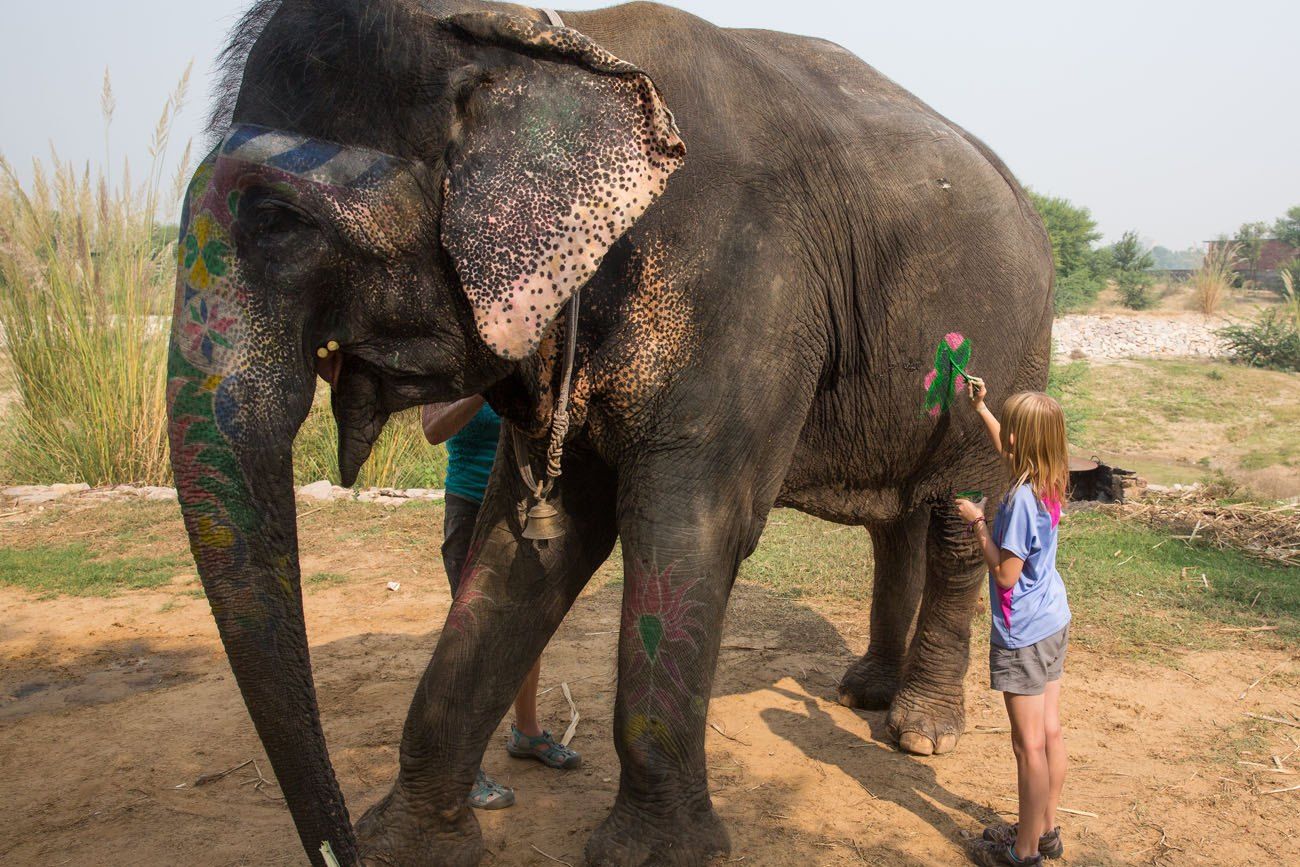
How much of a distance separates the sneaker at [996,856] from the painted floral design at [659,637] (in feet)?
3.86

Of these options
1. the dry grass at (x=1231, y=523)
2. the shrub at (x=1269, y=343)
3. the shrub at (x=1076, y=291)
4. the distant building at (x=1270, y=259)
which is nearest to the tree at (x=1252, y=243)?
the distant building at (x=1270, y=259)

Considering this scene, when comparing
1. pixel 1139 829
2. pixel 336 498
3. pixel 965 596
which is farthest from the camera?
pixel 336 498

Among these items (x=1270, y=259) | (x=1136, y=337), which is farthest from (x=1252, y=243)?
(x=1136, y=337)

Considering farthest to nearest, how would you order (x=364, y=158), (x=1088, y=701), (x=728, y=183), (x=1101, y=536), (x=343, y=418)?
(x=1101, y=536)
(x=1088, y=701)
(x=728, y=183)
(x=343, y=418)
(x=364, y=158)

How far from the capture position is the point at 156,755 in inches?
165

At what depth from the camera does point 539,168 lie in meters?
2.53

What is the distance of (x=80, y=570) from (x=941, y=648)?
16.5ft

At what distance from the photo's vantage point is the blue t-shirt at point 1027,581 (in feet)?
10.6

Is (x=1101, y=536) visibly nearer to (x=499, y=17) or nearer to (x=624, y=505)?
(x=624, y=505)

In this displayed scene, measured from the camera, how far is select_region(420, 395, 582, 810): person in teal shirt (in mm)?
3648

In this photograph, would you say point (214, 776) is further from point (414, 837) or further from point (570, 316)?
point (570, 316)

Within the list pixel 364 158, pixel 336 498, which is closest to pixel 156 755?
pixel 364 158

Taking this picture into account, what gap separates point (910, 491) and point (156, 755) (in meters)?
2.95

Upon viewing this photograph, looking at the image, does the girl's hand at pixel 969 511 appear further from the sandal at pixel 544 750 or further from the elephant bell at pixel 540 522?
the sandal at pixel 544 750
